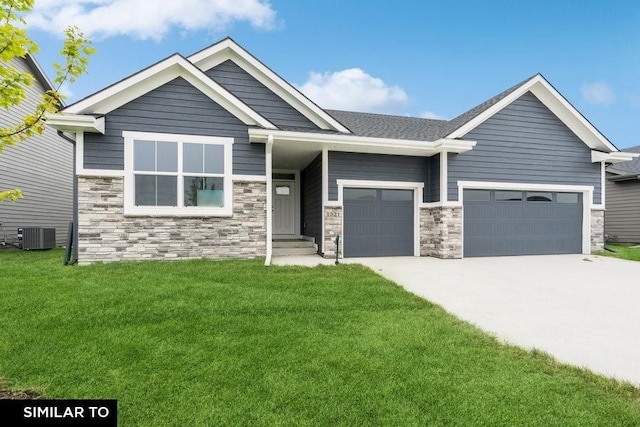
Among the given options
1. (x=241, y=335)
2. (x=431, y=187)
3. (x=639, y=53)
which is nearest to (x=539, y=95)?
(x=431, y=187)

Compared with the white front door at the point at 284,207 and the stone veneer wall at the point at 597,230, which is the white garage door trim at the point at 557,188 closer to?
the stone veneer wall at the point at 597,230

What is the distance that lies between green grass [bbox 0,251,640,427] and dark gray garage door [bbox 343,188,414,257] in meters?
5.00

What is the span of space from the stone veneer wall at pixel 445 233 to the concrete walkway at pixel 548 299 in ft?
1.82

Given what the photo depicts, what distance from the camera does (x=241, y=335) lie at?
382cm

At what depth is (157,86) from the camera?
27.8 ft

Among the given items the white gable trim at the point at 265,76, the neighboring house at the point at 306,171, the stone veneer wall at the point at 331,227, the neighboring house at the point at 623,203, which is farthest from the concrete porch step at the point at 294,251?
the neighboring house at the point at 623,203

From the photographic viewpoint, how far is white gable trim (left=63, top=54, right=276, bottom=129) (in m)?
8.00

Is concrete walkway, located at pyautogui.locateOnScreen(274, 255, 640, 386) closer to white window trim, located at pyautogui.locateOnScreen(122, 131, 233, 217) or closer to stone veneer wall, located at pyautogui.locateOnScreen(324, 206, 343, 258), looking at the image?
stone veneer wall, located at pyautogui.locateOnScreen(324, 206, 343, 258)

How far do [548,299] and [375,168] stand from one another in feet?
19.9

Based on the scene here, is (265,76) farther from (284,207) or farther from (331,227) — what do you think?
(331,227)

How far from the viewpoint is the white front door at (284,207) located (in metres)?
12.8

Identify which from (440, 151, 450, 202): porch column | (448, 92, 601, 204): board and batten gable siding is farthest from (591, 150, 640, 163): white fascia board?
(440, 151, 450, 202): porch column

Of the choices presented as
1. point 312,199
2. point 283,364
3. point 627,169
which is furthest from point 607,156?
point 283,364

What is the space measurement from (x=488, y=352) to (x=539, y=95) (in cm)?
1117
